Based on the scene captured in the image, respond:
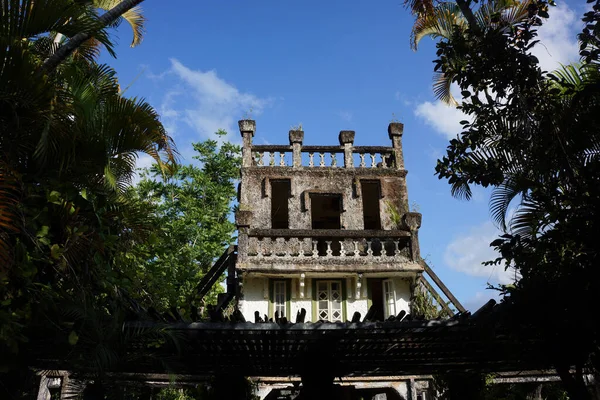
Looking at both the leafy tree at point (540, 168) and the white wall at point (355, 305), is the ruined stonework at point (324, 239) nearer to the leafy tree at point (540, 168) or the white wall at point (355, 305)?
the white wall at point (355, 305)

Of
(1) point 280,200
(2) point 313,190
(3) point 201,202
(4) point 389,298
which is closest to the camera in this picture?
(4) point 389,298

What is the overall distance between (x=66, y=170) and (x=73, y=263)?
109cm

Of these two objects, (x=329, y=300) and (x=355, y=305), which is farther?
(x=329, y=300)

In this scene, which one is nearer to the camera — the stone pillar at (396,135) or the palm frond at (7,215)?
the palm frond at (7,215)

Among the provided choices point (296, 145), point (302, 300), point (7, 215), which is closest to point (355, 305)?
point (302, 300)

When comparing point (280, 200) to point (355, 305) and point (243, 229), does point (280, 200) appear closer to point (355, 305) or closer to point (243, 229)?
point (243, 229)

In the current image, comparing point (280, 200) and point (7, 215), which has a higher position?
point (280, 200)

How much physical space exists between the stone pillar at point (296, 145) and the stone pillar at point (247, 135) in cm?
142

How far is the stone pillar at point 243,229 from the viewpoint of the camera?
53.1 ft

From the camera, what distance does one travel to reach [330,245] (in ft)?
56.0

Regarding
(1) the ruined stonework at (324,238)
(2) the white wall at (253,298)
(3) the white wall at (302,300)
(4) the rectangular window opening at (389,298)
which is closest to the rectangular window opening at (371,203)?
(1) the ruined stonework at (324,238)

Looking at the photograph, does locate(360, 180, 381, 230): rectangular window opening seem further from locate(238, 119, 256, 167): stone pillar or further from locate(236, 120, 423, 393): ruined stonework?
locate(238, 119, 256, 167): stone pillar

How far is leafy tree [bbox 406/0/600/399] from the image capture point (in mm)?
5613

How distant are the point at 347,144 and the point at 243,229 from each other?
17.2ft
